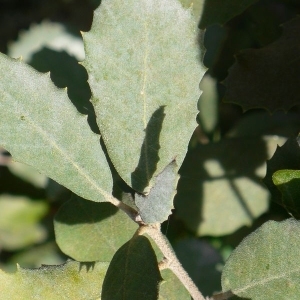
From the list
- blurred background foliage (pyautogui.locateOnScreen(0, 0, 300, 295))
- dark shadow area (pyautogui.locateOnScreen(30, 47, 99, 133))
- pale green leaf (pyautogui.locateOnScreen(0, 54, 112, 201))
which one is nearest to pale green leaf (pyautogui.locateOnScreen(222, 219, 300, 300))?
pale green leaf (pyautogui.locateOnScreen(0, 54, 112, 201))

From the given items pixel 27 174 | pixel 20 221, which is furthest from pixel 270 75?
pixel 20 221

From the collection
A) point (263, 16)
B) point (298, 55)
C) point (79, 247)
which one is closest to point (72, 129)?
point (79, 247)

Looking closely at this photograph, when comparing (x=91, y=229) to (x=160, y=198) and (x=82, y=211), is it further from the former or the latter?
(x=160, y=198)

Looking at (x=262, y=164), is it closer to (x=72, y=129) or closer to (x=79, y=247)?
(x=79, y=247)

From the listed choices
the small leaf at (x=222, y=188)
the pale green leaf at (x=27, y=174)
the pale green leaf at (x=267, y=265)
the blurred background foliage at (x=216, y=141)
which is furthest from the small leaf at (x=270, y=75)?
the pale green leaf at (x=27, y=174)

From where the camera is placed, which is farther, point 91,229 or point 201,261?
point 201,261

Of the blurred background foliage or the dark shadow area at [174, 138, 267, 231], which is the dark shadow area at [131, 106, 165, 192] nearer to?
the blurred background foliage

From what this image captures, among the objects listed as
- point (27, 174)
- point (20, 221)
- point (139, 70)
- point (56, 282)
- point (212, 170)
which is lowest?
point (20, 221)
